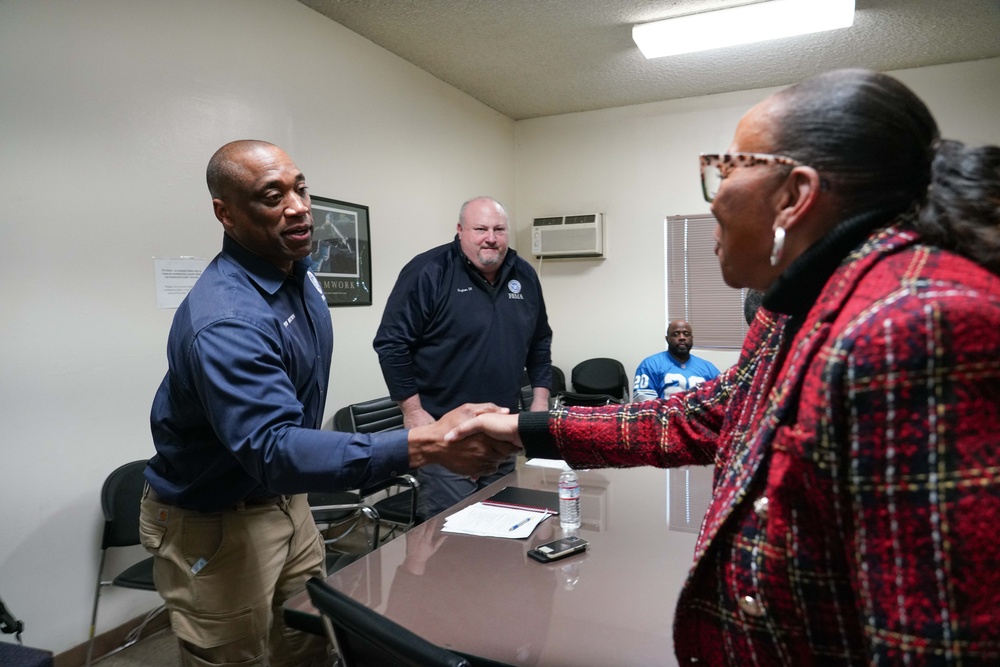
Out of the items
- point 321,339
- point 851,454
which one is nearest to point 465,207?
point 321,339

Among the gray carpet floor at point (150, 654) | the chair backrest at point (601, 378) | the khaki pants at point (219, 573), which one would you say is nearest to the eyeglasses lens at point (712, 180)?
the khaki pants at point (219, 573)

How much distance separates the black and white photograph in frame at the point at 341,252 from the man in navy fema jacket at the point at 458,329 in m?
1.11

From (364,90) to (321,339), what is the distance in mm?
2830

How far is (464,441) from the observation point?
5.27ft

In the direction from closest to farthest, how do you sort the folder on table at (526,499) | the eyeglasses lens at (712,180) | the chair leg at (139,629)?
the eyeglasses lens at (712,180), the folder on table at (526,499), the chair leg at (139,629)

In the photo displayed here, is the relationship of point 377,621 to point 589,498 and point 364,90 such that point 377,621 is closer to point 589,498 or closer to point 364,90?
point 589,498

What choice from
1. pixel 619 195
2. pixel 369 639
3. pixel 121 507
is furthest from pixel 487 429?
pixel 619 195

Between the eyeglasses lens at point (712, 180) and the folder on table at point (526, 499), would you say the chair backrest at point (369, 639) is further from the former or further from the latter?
the folder on table at point (526, 499)

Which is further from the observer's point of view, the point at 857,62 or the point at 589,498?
the point at 857,62

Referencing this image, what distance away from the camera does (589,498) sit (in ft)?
6.91

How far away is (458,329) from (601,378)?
2.87m

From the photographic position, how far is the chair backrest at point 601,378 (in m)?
5.45

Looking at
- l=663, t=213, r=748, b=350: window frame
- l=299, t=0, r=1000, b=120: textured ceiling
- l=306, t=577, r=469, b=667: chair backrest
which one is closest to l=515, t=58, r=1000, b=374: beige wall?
l=663, t=213, r=748, b=350: window frame

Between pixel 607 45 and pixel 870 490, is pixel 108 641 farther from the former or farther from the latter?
pixel 607 45
